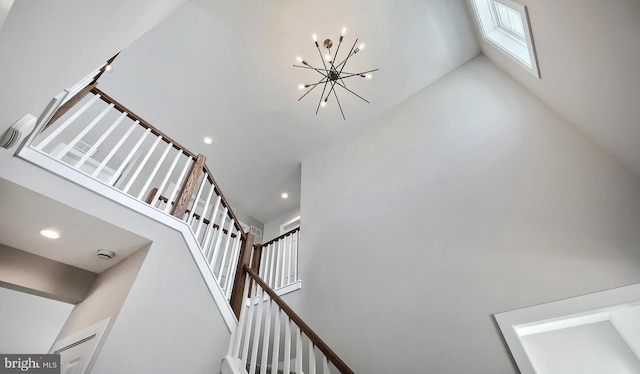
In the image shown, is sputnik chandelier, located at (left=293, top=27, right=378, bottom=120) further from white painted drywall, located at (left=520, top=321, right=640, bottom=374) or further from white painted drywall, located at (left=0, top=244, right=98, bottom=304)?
white painted drywall, located at (left=520, top=321, right=640, bottom=374)

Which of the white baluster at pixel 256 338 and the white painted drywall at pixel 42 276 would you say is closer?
the white baluster at pixel 256 338

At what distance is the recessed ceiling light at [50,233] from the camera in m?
2.15

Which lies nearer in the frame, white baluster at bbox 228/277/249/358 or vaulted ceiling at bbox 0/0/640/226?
vaulted ceiling at bbox 0/0/640/226

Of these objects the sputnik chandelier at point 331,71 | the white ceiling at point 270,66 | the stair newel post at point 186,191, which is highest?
the white ceiling at point 270,66

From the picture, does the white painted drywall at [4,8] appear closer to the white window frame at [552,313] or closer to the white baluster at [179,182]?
the white baluster at [179,182]

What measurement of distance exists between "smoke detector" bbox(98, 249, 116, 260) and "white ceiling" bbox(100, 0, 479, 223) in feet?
10.2

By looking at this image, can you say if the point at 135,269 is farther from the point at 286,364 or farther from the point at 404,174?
the point at 404,174

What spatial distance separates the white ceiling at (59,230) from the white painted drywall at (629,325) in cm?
476

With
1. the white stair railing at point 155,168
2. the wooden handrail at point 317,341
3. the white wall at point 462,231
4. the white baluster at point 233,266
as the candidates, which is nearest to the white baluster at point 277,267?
the white wall at point 462,231

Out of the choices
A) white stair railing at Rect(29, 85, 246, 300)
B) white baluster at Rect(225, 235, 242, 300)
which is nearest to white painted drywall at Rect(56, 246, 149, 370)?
white stair railing at Rect(29, 85, 246, 300)

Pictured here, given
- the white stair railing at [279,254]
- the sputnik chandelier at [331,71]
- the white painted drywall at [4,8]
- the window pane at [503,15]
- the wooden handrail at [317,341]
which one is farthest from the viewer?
the white stair railing at [279,254]

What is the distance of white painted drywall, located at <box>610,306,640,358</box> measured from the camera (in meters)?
3.01

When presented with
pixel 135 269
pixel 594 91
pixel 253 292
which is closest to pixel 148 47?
pixel 135 269

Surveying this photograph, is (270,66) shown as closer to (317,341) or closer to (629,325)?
(317,341)
